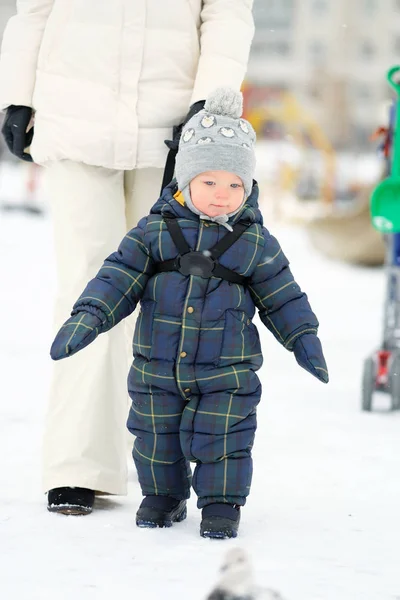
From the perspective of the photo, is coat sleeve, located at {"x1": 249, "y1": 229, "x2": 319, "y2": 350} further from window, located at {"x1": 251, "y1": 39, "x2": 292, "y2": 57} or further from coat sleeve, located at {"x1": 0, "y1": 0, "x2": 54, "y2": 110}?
window, located at {"x1": 251, "y1": 39, "x2": 292, "y2": 57}

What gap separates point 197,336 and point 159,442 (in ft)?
1.00

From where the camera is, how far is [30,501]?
3357mm

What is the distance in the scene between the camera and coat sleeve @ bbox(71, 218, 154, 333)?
9.82ft

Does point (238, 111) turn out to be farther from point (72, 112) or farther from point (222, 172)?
point (72, 112)

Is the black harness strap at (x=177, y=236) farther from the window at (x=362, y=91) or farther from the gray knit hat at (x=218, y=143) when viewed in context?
the window at (x=362, y=91)

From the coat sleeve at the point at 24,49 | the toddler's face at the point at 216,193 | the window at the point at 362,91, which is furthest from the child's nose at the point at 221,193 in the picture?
the window at the point at 362,91

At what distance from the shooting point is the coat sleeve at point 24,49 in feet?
11.1

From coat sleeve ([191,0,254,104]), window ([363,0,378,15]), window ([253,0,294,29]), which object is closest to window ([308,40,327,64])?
window ([253,0,294,29])

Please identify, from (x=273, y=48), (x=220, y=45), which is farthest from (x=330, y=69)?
(x=220, y=45)

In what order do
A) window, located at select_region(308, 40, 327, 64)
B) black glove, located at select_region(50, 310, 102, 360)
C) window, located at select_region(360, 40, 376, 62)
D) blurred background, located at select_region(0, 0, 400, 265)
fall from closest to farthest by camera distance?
black glove, located at select_region(50, 310, 102, 360) < blurred background, located at select_region(0, 0, 400, 265) < window, located at select_region(308, 40, 327, 64) < window, located at select_region(360, 40, 376, 62)

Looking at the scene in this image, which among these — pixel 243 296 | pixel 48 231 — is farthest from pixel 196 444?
pixel 48 231

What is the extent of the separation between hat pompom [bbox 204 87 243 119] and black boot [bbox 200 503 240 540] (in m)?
1.03

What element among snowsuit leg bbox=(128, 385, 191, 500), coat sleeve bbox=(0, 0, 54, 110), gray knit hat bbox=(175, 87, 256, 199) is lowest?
snowsuit leg bbox=(128, 385, 191, 500)

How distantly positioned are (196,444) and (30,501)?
0.62 metres
